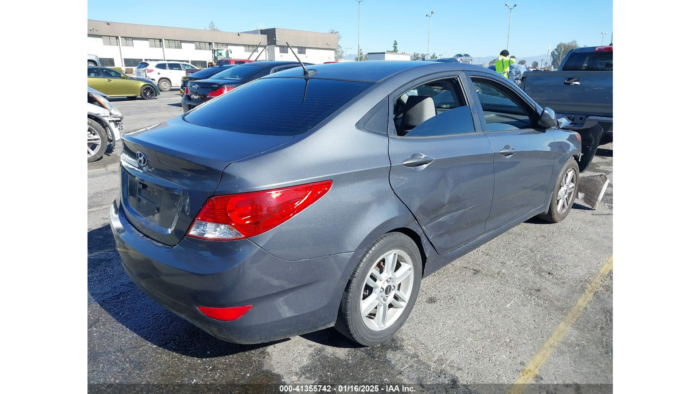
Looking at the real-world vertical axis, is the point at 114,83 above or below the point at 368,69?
above

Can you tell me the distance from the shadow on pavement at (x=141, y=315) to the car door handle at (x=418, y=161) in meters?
1.40

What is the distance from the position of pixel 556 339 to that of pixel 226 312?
2.00 meters

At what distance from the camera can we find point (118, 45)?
5547cm

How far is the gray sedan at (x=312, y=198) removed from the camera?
2.09m

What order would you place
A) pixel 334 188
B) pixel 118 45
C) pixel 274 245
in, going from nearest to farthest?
pixel 274 245 < pixel 334 188 < pixel 118 45

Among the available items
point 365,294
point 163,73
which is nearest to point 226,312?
point 365,294

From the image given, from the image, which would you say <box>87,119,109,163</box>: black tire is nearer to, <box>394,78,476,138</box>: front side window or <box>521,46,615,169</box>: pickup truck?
<box>394,78,476,138</box>: front side window

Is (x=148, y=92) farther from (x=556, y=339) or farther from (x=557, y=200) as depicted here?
(x=556, y=339)

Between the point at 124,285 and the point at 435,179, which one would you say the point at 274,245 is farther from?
the point at 124,285

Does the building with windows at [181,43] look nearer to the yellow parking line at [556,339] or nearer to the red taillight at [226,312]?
the yellow parking line at [556,339]

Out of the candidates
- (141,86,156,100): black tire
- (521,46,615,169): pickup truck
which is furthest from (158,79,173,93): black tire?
(521,46,615,169): pickup truck

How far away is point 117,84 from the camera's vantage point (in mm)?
18453
